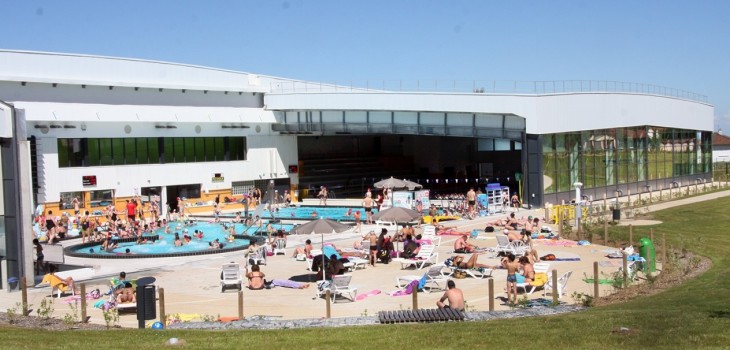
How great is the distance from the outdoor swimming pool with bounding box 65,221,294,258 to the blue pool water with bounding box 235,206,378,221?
3.04 metres

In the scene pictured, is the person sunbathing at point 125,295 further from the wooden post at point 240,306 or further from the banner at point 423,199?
the banner at point 423,199

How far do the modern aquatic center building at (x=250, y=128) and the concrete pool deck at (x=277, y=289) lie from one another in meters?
13.2

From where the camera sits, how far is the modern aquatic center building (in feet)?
130

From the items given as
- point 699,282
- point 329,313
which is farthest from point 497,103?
point 329,313

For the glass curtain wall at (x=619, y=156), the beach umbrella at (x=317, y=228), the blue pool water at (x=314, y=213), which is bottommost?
the blue pool water at (x=314, y=213)

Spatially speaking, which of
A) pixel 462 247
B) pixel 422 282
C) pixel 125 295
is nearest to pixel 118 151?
pixel 462 247

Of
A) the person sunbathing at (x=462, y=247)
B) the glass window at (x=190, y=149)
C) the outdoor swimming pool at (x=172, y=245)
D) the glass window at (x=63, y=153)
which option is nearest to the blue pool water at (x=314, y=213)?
the outdoor swimming pool at (x=172, y=245)

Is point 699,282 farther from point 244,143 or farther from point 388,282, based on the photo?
point 244,143

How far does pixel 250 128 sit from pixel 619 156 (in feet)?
69.9

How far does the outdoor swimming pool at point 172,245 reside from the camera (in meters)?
27.8

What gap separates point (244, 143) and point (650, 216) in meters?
22.6

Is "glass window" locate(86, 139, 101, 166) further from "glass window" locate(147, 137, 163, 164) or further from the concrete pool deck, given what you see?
the concrete pool deck

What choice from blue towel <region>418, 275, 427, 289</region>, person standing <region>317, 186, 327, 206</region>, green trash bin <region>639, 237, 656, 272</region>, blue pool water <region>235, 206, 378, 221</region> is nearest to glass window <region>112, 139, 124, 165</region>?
blue pool water <region>235, 206, 378, 221</region>

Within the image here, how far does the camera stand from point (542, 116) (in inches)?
1647
